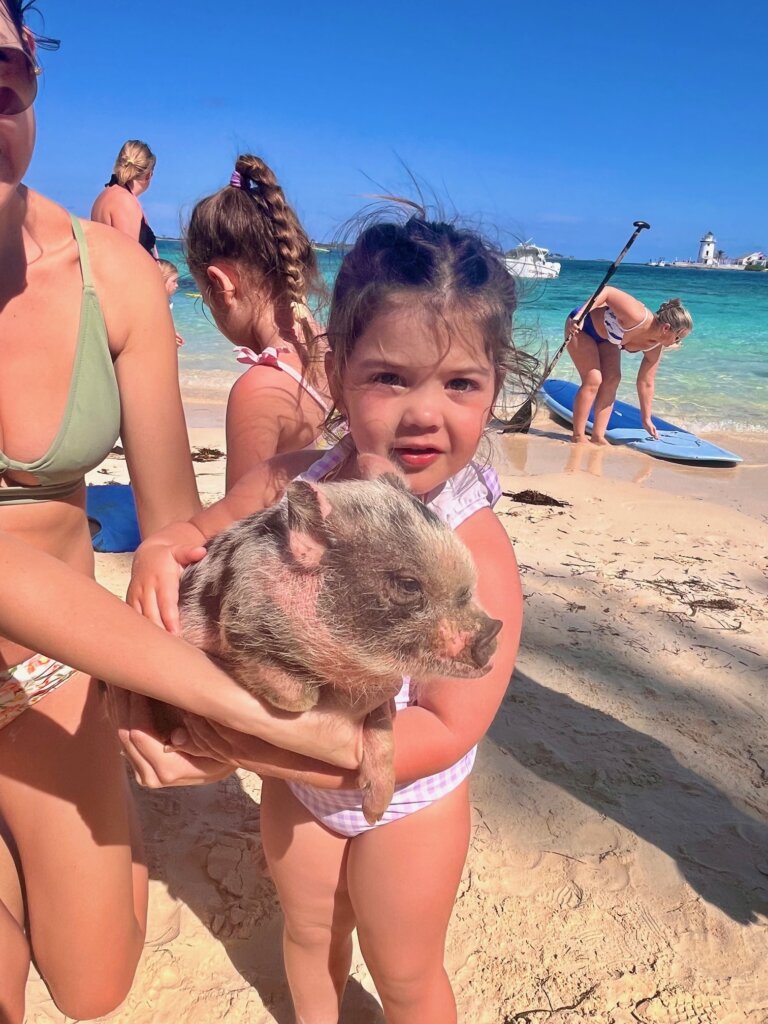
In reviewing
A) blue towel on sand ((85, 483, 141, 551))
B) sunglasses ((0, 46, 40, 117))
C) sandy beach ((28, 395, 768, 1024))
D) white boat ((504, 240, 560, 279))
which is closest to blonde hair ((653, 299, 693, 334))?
sandy beach ((28, 395, 768, 1024))

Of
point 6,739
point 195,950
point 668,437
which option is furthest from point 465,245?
point 668,437

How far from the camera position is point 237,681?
5.21ft

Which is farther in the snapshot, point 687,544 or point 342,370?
point 687,544

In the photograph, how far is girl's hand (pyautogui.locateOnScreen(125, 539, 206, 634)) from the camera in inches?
69.1

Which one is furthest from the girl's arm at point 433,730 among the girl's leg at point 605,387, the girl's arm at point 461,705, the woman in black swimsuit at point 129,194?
the girl's leg at point 605,387

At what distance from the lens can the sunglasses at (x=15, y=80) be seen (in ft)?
5.36

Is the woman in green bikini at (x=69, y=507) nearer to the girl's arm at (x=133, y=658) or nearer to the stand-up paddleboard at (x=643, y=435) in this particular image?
the girl's arm at (x=133, y=658)

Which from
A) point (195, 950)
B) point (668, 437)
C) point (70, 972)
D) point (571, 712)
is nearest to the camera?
point (70, 972)

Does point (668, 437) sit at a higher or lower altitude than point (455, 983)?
lower

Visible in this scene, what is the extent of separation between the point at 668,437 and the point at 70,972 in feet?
30.7

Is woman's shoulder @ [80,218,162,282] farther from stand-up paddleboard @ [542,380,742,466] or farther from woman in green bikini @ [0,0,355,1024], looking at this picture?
stand-up paddleboard @ [542,380,742,466]

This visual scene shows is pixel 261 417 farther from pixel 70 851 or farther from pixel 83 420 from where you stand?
pixel 70 851

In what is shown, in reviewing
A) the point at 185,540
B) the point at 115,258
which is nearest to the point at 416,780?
the point at 185,540

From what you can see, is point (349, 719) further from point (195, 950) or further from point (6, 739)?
point (195, 950)
